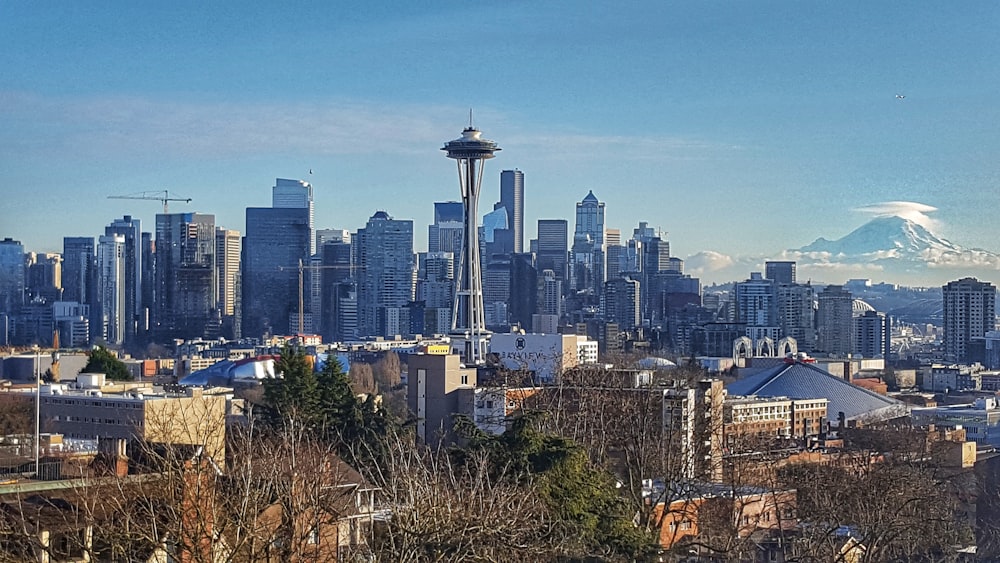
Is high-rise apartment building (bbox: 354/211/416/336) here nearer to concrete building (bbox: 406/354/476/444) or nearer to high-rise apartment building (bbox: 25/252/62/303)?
high-rise apartment building (bbox: 25/252/62/303)

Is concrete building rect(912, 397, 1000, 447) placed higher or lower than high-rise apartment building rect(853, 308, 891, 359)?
lower

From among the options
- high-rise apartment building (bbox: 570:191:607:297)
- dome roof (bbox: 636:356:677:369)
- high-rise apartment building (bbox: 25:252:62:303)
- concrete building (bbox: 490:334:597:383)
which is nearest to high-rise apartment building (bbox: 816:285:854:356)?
high-rise apartment building (bbox: 570:191:607:297)

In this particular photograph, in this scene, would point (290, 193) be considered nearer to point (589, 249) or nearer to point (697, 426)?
point (589, 249)

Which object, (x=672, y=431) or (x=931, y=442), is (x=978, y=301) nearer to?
(x=931, y=442)

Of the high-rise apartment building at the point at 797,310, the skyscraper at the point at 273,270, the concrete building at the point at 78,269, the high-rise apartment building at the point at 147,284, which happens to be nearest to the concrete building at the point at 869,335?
the high-rise apartment building at the point at 797,310

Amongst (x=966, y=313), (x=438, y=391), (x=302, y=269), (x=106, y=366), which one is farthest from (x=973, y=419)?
(x=302, y=269)

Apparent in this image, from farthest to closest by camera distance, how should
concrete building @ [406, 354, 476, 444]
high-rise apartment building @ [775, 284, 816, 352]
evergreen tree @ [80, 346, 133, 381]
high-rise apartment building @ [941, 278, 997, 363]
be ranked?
high-rise apartment building @ [775, 284, 816, 352] < high-rise apartment building @ [941, 278, 997, 363] < evergreen tree @ [80, 346, 133, 381] < concrete building @ [406, 354, 476, 444]
